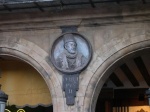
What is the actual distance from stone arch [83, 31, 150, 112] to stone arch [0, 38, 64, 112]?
0.66m

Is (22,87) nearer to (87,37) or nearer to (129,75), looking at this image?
(87,37)

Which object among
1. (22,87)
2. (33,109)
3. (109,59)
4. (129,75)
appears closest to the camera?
(109,59)

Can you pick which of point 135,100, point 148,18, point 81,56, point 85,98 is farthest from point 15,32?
point 135,100

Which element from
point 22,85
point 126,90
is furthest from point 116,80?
point 22,85

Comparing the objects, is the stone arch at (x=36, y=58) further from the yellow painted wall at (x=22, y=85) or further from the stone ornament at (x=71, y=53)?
the yellow painted wall at (x=22, y=85)

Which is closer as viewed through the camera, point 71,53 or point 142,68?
point 71,53

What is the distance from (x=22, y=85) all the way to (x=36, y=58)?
5.64 ft

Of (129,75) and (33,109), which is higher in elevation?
(129,75)

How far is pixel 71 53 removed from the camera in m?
9.80

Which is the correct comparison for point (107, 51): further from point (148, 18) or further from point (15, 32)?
point (15, 32)

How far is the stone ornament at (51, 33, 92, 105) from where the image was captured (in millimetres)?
9609

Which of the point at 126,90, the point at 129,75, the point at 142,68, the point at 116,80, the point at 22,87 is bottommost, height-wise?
the point at 22,87

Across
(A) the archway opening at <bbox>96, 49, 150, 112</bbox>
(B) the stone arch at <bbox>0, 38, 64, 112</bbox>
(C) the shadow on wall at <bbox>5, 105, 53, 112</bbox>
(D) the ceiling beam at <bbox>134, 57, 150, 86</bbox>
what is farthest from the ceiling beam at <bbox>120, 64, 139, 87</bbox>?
(B) the stone arch at <bbox>0, 38, 64, 112</bbox>

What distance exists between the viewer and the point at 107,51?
31.7 ft
